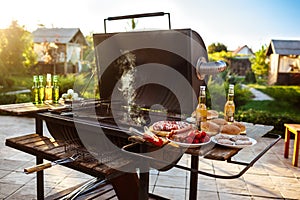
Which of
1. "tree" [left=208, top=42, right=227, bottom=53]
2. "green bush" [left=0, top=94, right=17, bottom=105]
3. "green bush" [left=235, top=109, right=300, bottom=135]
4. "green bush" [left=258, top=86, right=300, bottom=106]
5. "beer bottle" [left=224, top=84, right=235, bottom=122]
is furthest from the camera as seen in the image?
"tree" [left=208, top=42, right=227, bottom=53]

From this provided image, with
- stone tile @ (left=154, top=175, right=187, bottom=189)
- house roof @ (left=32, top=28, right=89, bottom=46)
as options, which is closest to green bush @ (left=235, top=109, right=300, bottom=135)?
stone tile @ (left=154, top=175, right=187, bottom=189)

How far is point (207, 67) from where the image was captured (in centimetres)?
197

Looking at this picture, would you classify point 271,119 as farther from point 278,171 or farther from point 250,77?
point 250,77

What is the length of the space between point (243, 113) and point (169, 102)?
12.1ft

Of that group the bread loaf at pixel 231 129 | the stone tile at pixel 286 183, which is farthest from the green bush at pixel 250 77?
the bread loaf at pixel 231 129

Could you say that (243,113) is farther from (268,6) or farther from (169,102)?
(169,102)

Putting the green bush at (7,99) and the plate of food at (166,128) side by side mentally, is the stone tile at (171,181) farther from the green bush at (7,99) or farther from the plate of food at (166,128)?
the green bush at (7,99)

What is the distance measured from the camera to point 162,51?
7.50 ft

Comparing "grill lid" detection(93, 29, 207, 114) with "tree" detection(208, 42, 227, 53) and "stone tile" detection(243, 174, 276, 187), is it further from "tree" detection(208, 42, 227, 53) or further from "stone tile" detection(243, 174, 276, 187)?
"tree" detection(208, 42, 227, 53)

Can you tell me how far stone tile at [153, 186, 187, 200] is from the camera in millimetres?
2630

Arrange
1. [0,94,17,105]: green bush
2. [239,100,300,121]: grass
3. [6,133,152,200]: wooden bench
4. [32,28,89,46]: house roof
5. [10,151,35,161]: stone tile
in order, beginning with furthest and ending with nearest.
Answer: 1. [32,28,89,46]: house roof
2. [239,100,300,121]: grass
3. [0,94,17,105]: green bush
4. [10,151,35,161]: stone tile
5. [6,133,152,200]: wooden bench

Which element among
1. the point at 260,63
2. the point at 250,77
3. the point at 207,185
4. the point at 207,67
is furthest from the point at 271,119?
the point at 250,77

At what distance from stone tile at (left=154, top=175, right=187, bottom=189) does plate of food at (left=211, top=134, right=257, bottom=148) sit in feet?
5.13

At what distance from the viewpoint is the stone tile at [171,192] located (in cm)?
263
